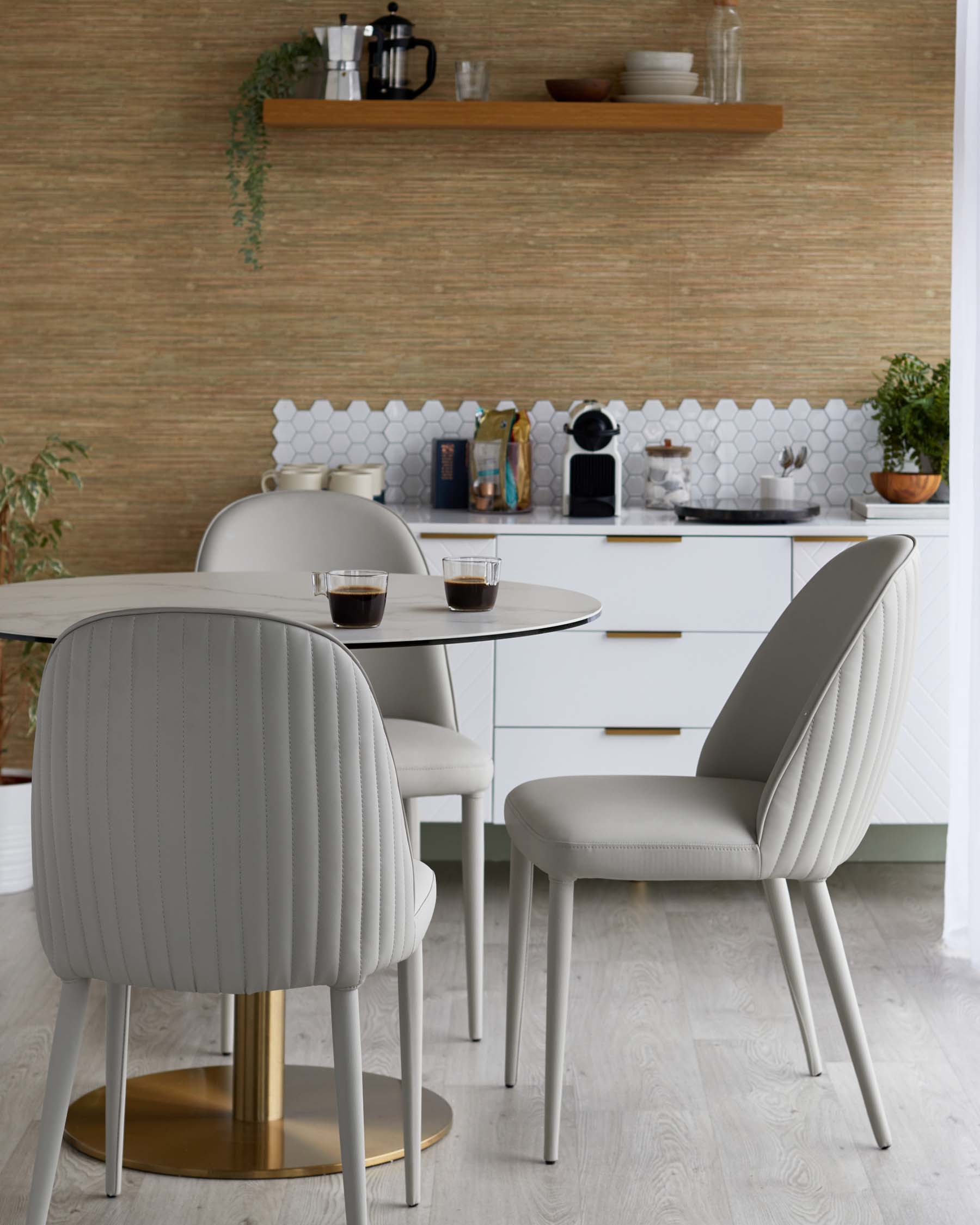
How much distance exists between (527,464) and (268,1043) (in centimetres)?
187

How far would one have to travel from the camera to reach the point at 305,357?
12.5 feet

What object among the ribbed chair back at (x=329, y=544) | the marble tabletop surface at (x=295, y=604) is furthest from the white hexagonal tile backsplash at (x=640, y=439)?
the marble tabletop surface at (x=295, y=604)

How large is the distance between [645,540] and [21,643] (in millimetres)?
1588

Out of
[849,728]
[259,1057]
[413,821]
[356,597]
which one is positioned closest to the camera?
[356,597]

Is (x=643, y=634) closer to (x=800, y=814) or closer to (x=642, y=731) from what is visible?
(x=642, y=731)

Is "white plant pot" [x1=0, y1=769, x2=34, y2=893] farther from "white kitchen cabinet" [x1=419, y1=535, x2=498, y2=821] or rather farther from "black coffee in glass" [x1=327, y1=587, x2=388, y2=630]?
"black coffee in glass" [x1=327, y1=587, x2=388, y2=630]

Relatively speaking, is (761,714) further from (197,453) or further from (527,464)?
(197,453)

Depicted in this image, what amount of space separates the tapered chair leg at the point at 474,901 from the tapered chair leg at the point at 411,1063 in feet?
1.94

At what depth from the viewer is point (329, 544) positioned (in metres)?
2.85

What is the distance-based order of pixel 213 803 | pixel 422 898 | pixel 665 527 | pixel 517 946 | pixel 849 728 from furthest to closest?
pixel 665 527 → pixel 517 946 → pixel 849 728 → pixel 422 898 → pixel 213 803

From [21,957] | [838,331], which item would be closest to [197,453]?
[21,957]

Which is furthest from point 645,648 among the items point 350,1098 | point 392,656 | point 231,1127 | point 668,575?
point 350,1098

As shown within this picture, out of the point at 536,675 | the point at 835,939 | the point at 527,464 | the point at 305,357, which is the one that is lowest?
the point at 835,939

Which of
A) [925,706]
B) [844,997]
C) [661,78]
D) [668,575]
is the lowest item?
[844,997]
